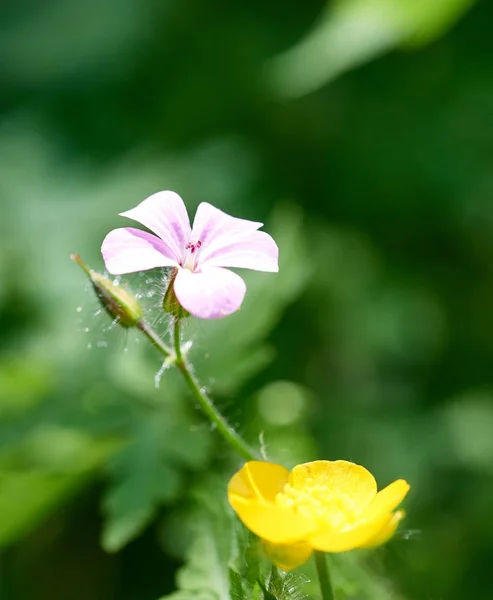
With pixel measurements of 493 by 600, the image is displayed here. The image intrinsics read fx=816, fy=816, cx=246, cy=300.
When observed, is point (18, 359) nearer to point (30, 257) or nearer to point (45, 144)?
point (30, 257)

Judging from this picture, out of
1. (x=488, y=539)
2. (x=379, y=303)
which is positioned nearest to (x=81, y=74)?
(x=379, y=303)

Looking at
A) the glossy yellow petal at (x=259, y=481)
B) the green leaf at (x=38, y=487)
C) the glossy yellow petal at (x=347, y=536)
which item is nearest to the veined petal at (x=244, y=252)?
the glossy yellow petal at (x=259, y=481)

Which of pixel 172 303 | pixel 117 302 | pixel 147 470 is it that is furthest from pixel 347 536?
pixel 147 470

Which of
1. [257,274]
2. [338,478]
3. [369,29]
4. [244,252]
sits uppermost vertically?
[369,29]

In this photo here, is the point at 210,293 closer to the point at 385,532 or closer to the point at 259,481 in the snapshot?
the point at 259,481

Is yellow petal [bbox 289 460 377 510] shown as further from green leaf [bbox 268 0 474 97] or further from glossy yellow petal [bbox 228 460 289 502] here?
green leaf [bbox 268 0 474 97]

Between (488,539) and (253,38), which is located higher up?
(253,38)

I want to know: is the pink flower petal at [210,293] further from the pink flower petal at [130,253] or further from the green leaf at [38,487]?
the green leaf at [38,487]
